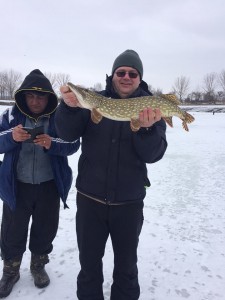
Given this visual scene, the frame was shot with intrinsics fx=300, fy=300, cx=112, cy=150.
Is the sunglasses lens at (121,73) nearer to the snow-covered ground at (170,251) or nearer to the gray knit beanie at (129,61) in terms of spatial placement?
the gray knit beanie at (129,61)

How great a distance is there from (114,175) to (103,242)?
2.04 feet

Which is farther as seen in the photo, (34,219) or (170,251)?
(170,251)

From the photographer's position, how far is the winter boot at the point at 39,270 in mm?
3018

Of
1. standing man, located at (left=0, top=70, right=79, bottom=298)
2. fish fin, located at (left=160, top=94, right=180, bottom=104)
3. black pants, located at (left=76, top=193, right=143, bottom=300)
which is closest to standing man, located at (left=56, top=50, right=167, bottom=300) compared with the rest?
black pants, located at (left=76, top=193, right=143, bottom=300)

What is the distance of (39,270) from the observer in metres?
3.12

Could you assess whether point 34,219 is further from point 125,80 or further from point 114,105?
point 125,80

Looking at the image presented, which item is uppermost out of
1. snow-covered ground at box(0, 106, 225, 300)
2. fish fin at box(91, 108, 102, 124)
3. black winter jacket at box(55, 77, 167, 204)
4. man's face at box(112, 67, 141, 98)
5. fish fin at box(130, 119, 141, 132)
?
man's face at box(112, 67, 141, 98)

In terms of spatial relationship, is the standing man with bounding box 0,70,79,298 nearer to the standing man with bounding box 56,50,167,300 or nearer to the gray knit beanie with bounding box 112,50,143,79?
the standing man with bounding box 56,50,167,300

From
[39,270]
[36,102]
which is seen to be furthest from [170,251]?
[36,102]

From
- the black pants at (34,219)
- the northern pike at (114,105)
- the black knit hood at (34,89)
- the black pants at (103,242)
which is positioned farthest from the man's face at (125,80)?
the black pants at (34,219)

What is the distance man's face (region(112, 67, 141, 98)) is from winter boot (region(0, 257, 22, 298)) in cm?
197

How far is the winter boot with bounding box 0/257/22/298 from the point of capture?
9.49 ft

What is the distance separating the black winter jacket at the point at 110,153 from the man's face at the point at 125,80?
0.94 ft

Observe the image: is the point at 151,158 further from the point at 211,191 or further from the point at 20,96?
the point at 211,191
